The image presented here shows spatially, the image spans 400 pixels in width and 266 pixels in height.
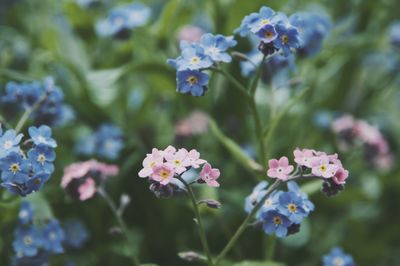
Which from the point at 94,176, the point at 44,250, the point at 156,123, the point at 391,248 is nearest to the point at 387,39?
the point at 391,248

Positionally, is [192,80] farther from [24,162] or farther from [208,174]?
[24,162]

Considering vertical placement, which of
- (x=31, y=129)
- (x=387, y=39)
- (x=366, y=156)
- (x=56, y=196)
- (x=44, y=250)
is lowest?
(x=44, y=250)

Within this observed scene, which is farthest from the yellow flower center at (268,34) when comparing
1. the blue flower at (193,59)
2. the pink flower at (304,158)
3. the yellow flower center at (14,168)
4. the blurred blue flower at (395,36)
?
the blurred blue flower at (395,36)

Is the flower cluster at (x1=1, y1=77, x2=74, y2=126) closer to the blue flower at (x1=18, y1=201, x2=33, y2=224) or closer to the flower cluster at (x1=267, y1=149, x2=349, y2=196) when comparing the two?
the blue flower at (x1=18, y1=201, x2=33, y2=224)

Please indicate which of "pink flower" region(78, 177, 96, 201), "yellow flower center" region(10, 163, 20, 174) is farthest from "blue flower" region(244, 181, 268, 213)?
"yellow flower center" region(10, 163, 20, 174)

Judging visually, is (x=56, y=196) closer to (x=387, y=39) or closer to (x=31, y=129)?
(x=31, y=129)

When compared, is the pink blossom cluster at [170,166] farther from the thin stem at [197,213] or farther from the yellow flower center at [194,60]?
the yellow flower center at [194,60]

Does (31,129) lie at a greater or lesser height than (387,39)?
lesser

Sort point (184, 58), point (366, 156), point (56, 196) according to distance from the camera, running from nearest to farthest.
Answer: point (184, 58), point (56, 196), point (366, 156)
